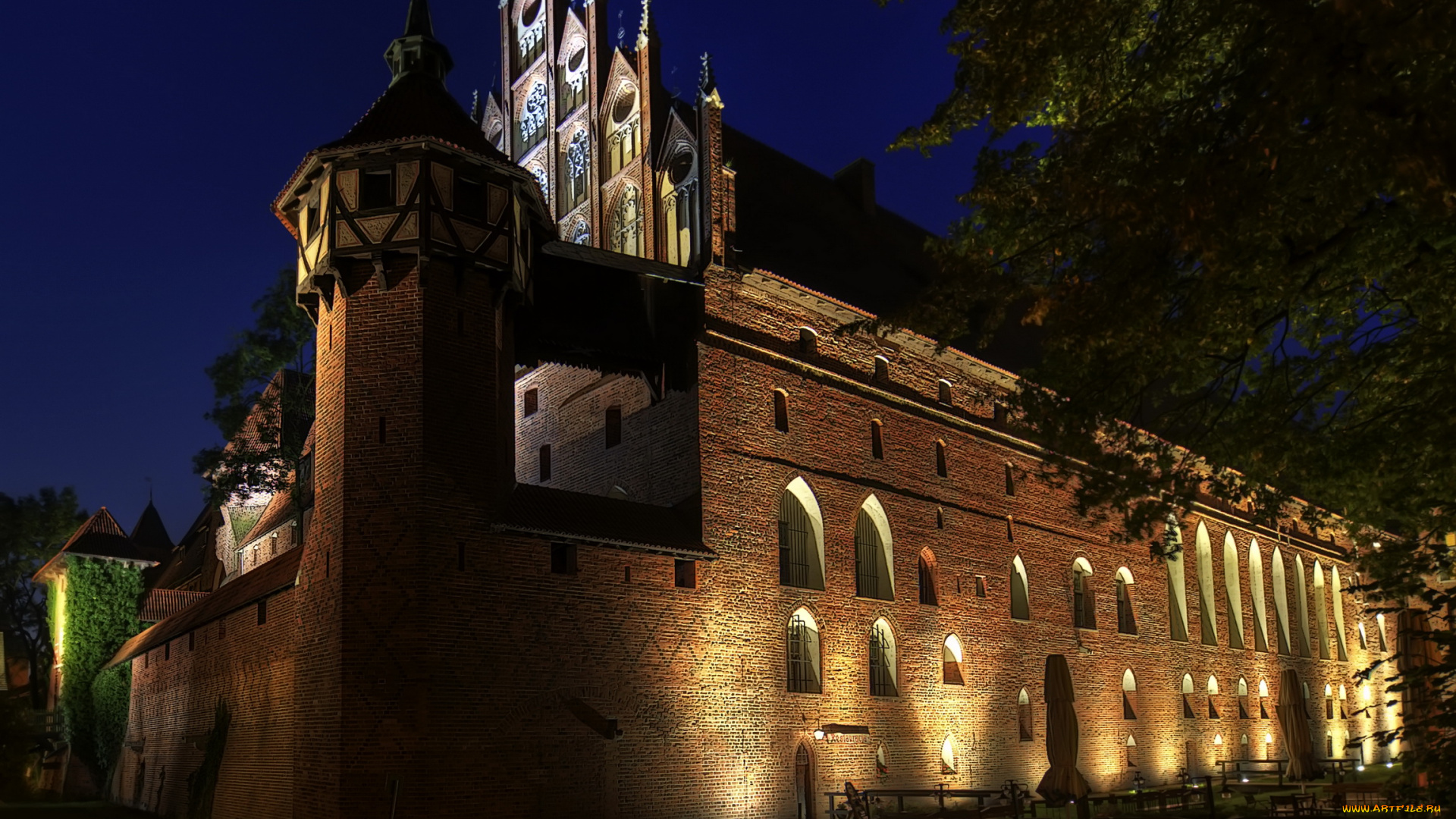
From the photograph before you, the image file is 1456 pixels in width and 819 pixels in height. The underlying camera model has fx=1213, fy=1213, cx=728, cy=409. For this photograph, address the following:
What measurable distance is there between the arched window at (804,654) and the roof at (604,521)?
3100 mm

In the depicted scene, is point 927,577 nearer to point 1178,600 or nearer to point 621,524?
point 621,524

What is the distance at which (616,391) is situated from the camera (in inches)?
969

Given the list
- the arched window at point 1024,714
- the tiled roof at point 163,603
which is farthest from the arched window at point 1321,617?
the tiled roof at point 163,603

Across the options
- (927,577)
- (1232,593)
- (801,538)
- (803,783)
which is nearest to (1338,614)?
(1232,593)

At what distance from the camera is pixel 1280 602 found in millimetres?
43719

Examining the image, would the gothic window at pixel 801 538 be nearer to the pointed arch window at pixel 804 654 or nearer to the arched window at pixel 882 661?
the pointed arch window at pixel 804 654

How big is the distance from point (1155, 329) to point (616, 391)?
15326mm

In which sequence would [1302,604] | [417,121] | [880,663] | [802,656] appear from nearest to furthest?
1. [417,121]
2. [802,656]
3. [880,663]
4. [1302,604]

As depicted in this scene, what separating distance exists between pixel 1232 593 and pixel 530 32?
2868cm

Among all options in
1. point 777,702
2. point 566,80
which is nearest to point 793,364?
point 777,702

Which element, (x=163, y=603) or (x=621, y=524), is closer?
→ (x=621, y=524)

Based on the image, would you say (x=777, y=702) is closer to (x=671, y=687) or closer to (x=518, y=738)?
(x=671, y=687)

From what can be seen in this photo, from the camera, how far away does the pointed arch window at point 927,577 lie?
1065 inches

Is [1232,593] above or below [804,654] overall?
above
